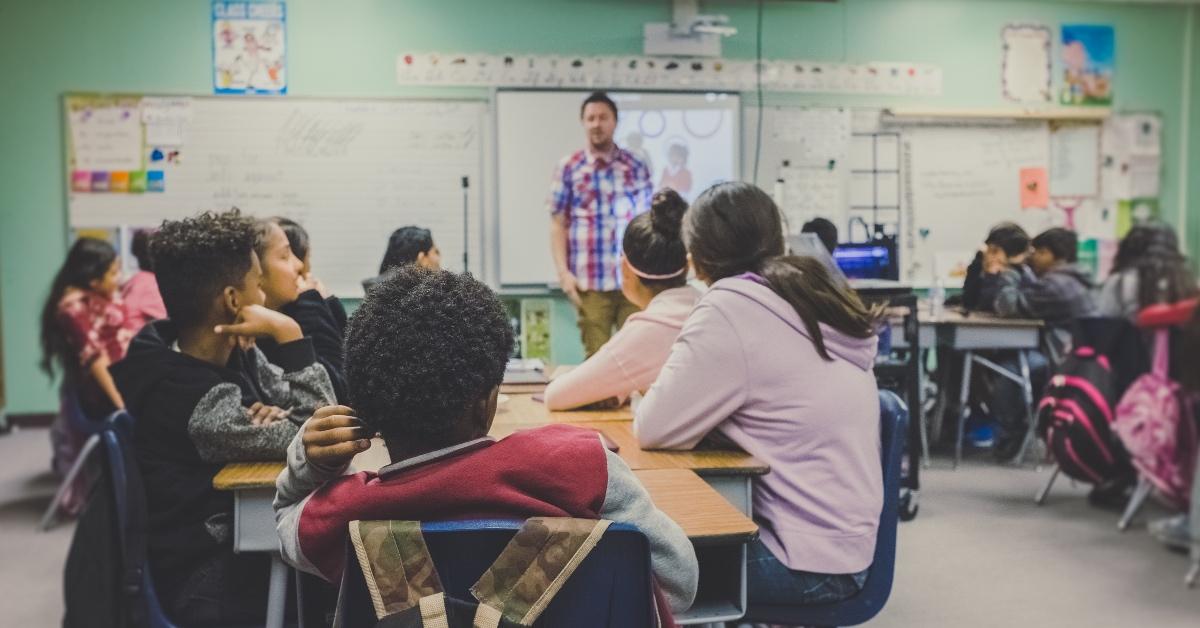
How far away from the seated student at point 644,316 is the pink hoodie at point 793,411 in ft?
1.37

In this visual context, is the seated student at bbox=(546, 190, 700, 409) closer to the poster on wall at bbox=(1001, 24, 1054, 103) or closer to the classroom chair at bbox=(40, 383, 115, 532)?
the classroom chair at bbox=(40, 383, 115, 532)

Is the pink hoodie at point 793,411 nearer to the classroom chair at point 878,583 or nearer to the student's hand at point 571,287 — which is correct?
the classroom chair at point 878,583

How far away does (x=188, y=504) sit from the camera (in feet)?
5.72

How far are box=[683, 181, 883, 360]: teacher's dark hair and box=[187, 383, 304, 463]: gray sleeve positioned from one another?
81 cm

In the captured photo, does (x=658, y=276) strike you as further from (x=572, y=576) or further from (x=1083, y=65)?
(x=1083, y=65)

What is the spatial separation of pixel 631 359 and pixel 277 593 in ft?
2.93

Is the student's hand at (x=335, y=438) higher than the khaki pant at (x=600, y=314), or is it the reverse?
the student's hand at (x=335, y=438)

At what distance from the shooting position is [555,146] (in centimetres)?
578

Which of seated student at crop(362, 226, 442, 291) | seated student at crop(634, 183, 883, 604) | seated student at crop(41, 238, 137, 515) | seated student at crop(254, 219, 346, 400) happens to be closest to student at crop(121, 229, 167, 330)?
seated student at crop(41, 238, 137, 515)

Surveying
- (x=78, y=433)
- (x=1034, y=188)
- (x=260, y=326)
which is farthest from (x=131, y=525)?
(x=1034, y=188)

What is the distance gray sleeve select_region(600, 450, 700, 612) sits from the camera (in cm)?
105

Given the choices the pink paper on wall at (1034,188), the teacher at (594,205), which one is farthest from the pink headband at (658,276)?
the pink paper on wall at (1034,188)

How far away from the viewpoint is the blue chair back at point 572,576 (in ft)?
3.01

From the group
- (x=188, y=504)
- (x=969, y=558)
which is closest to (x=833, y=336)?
(x=188, y=504)
